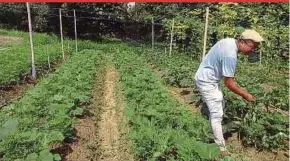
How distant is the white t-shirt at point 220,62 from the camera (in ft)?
17.6

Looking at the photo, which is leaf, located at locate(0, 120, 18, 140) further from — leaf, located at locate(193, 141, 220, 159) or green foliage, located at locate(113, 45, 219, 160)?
leaf, located at locate(193, 141, 220, 159)

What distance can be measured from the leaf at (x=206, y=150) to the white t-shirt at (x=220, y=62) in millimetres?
1147

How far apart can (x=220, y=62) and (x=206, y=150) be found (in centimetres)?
145

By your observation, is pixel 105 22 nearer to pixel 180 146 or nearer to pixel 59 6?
pixel 59 6

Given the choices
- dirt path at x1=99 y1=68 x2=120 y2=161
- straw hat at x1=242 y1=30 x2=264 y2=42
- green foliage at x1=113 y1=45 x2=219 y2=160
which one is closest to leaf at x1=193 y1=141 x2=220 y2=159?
green foliage at x1=113 y1=45 x2=219 y2=160

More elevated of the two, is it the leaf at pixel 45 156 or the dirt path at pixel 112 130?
the leaf at pixel 45 156

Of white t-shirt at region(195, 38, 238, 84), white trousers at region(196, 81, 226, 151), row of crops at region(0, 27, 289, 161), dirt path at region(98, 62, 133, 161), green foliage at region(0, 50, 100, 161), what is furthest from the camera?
dirt path at region(98, 62, 133, 161)

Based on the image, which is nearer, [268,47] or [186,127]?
[186,127]

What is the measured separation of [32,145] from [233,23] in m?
12.8

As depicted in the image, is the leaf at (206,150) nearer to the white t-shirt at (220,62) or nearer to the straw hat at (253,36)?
the white t-shirt at (220,62)

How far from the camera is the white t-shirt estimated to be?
5355 mm

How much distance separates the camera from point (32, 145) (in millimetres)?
5258

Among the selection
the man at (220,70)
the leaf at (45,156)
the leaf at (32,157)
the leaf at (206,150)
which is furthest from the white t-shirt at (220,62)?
the leaf at (32,157)

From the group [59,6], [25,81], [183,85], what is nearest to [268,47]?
[183,85]
